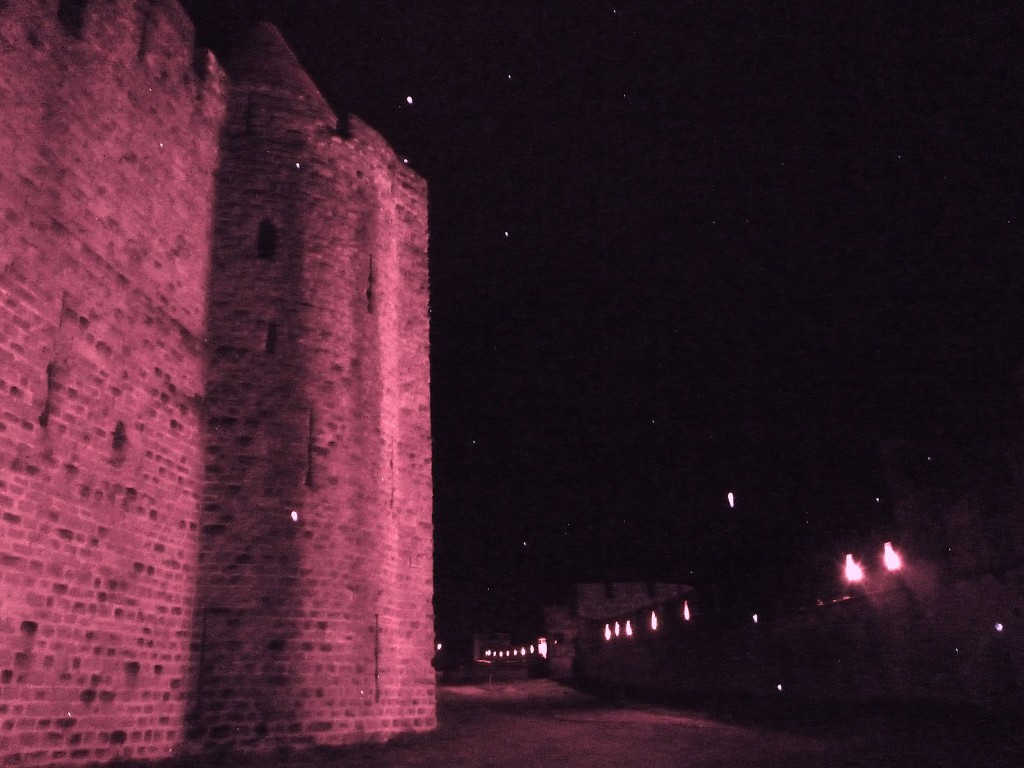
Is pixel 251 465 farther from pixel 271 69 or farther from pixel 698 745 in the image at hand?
pixel 271 69

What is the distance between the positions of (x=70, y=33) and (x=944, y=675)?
12489mm

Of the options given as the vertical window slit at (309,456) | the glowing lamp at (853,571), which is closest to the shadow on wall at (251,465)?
the vertical window slit at (309,456)

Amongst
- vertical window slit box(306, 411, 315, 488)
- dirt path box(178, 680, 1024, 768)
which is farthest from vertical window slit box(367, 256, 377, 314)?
dirt path box(178, 680, 1024, 768)

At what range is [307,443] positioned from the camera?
33.4 feet

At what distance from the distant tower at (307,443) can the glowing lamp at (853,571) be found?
648 centimetres

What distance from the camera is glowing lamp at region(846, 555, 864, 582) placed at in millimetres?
12391

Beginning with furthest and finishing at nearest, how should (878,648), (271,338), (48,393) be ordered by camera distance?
(878,648) → (271,338) → (48,393)

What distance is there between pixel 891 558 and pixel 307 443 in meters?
8.11

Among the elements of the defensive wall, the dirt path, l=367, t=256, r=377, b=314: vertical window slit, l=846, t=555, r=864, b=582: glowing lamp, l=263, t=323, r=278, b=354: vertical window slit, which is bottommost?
the dirt path

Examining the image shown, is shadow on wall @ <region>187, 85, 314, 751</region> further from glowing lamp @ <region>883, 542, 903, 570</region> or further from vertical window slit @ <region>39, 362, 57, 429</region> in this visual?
glowing lamp @ <region>883, 542, 903, 570</region>

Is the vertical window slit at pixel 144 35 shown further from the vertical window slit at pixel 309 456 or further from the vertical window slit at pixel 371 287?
the vertical window slit at pixel 309 456

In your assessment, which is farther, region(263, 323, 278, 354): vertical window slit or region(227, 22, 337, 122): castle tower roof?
region(227, 22, 337, 122): castle tower roof

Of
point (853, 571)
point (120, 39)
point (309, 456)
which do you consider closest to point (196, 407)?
point (309, 456)

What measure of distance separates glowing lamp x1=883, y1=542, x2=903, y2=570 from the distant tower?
6466 mm
